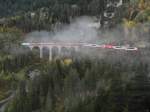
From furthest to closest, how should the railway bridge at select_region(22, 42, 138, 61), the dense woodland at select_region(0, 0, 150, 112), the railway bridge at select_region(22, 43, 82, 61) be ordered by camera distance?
the railway bridge at select_region(22, 43, 82, 61) < the railway bridge at select_region(22, 42, 138, 61) < the dense woodland at select_region(0, 0, 150, 112)

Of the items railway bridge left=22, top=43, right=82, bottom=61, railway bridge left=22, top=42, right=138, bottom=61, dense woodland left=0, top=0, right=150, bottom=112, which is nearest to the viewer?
dense woodland left=0, top=0, right=150, bottom=112

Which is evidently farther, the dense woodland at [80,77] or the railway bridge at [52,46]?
the railway bridge at [52,46]

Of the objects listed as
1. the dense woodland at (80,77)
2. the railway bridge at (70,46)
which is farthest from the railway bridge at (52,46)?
the dense woodland at (80,77)

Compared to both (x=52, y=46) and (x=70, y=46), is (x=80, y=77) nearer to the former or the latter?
(x=70, y=46)

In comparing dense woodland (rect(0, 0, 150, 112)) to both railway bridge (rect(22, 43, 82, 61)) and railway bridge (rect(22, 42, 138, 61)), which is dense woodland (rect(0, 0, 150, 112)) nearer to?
railway bridge (rect(22, 42, 138, 61))

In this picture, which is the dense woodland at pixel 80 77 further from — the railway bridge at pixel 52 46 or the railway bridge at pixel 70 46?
the railway bridge at pixel 52 46

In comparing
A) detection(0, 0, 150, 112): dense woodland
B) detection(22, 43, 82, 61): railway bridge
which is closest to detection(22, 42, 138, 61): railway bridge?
detection(22, 43, 82, 61): railway bridge

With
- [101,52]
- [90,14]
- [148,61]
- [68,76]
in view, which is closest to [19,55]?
[101,52]

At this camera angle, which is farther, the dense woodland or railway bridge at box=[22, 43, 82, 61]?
railway bridge at box=[22, 43, 82, 61]
